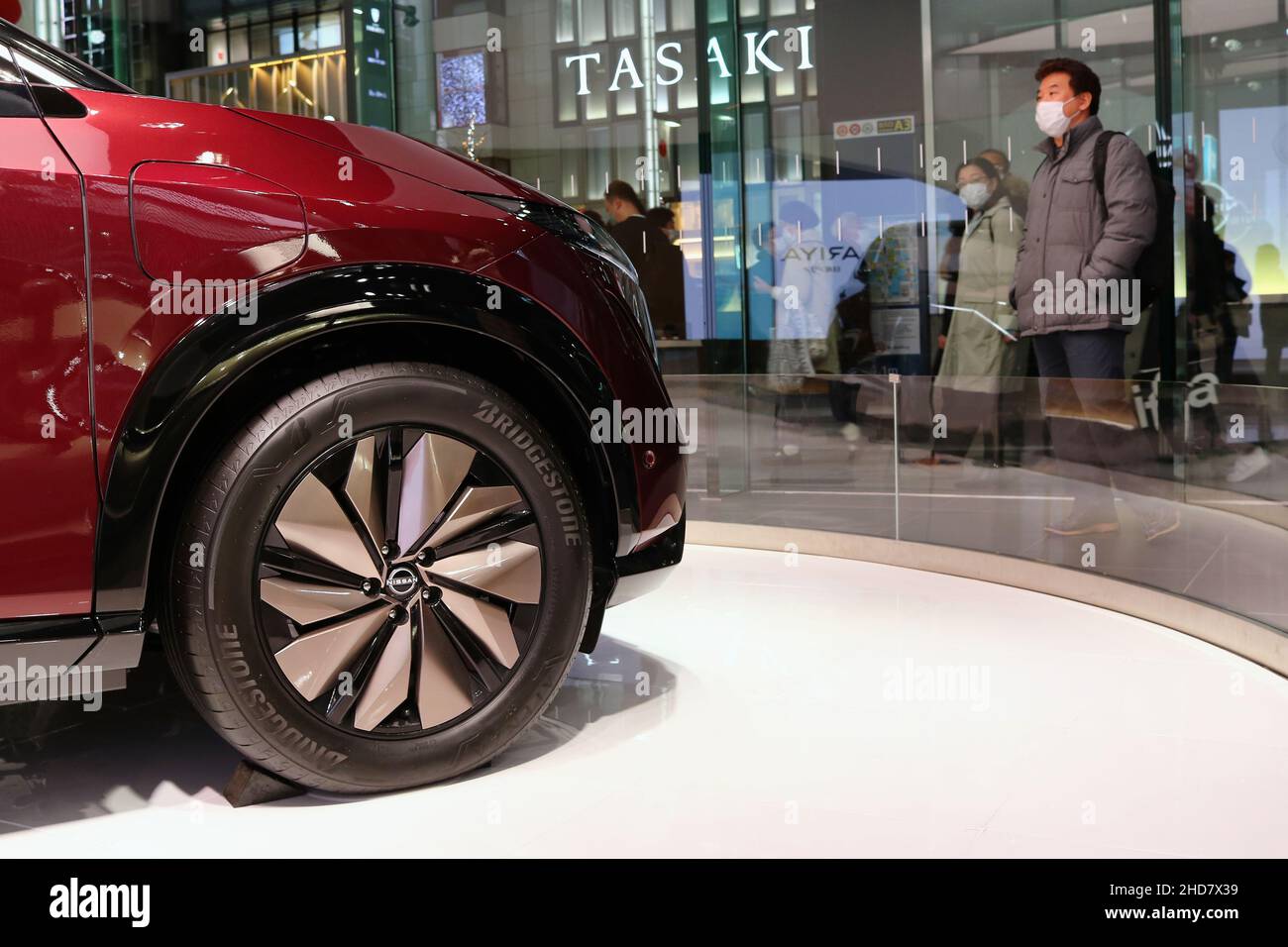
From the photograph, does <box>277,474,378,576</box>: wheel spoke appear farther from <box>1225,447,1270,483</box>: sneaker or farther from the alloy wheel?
<box>1225,447,1270,483</box>: sneaker

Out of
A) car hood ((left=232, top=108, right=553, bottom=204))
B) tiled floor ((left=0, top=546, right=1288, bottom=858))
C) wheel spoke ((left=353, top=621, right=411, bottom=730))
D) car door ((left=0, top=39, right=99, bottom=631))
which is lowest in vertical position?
tiled floor ((left=0, top=546, right=1288, bottom=858))

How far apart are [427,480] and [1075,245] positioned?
3.23 meters

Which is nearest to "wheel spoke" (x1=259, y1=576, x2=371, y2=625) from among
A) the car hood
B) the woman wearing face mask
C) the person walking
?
the car hood

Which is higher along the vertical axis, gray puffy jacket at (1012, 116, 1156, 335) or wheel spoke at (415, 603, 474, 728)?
gray puffy jacket at (1012, 116, 1156, 335)

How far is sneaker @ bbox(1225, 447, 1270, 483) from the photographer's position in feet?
10.8

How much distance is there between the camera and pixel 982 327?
237 inches

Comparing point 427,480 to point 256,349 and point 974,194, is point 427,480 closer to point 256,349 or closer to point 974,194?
point 256,349

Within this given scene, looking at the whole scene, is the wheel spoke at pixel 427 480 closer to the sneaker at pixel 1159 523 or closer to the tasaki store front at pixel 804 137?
the sneaker at pixel 1159 523

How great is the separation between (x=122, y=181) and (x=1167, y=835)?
2.00m

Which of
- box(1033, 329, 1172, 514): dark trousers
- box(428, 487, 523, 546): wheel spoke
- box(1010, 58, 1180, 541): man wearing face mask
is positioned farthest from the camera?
box(1010, 58, 1180, 541): man wearing face mask

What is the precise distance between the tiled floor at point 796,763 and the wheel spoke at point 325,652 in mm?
239

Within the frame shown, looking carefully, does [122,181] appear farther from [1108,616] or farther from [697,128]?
[697,128]

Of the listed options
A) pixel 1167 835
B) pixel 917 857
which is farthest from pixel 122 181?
pixel 1167 835

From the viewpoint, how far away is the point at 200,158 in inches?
A: 83.4
